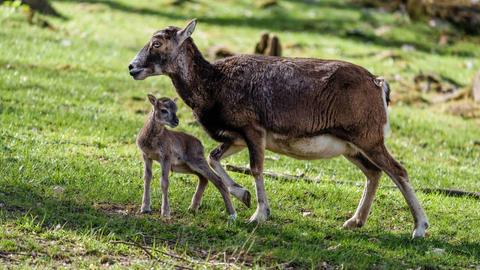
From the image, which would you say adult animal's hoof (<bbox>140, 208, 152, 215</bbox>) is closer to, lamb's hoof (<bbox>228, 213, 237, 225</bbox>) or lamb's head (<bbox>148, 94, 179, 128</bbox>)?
lamb's hoof (<bbox>228, 213, 237, 225</bbox>)

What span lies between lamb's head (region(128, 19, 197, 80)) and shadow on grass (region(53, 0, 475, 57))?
49.3 feet

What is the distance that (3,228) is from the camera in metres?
9.33

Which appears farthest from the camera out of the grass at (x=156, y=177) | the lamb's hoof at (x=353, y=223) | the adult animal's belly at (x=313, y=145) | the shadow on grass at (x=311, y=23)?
the shadow on grass at (x=311, y=23)

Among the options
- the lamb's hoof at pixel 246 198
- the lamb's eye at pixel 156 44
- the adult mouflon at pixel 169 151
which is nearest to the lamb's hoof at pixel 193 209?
the adult mouflon at pixel 169 151

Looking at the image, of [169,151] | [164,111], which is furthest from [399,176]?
[164,111]

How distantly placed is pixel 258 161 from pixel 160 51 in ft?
5.51

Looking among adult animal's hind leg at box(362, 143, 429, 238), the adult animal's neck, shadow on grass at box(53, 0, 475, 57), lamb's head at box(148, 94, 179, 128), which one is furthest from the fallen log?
shadow on grass at box(53, 0, 475, 57)

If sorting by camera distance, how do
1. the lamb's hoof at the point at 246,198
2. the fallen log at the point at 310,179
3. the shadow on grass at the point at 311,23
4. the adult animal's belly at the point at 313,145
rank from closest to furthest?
the adult animal's belly at the point at 313,145
the lamb's hoof at the point at 246,198
the fallen log at the point at 310,179
the shadow on grass at the point at 311,23

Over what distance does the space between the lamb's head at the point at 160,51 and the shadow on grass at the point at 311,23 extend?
1504 centimetres

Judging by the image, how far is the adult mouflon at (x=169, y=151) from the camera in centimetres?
1053

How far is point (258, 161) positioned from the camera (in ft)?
34.9

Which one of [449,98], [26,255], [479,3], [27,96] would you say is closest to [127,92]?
[27,96]

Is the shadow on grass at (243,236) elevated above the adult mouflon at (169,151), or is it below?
below

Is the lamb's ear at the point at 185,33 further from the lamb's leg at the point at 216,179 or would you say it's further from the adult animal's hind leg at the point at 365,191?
the adult animal's hind leg at the point at 365,191
